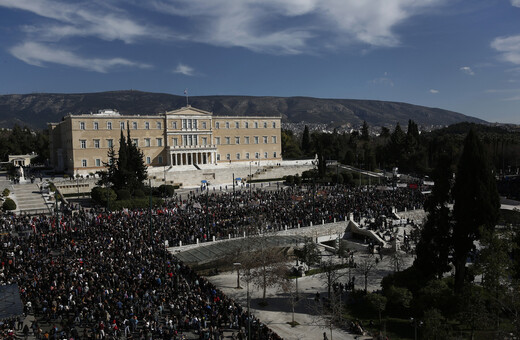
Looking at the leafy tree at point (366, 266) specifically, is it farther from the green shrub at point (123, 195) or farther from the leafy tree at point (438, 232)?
the green shrub at point (123, 195)

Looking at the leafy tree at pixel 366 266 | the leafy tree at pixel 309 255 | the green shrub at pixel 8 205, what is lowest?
the leafy tree at pixel 366 266

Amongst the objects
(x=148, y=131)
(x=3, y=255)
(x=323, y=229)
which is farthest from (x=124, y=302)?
(x=148, y=131)

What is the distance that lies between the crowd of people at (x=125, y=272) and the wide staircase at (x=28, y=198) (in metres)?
5.40

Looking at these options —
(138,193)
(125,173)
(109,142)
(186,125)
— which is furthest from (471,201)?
(186,125)

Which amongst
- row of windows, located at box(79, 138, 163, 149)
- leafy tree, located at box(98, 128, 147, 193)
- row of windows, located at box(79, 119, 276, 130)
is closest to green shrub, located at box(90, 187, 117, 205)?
leafy tree, located at box(98, 128, 147, 193)

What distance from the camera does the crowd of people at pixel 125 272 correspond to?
17.6 meters

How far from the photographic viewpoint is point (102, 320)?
692 inches

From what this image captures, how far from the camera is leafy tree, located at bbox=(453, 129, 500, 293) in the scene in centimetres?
2067

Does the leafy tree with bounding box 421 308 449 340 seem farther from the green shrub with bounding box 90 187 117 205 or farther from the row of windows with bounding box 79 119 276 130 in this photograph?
the row of windows with bounding box 79 119 276 130

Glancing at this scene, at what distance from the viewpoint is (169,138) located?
6931cm

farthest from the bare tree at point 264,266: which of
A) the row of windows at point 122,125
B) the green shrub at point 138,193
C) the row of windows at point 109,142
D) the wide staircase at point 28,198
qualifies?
the row of windows at point 122,125

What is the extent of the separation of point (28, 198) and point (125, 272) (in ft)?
93.6

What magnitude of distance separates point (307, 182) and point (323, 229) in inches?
910

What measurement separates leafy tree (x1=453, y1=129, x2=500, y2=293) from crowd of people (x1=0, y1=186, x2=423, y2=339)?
10.9 meters
